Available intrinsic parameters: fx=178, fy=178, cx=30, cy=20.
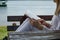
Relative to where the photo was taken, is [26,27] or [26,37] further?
[26,27]

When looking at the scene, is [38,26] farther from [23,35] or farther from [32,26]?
[23,35]

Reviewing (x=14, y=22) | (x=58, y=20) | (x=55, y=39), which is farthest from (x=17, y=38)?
(x=14, y=22)

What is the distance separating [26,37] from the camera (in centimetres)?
113

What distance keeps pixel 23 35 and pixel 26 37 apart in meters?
0.04

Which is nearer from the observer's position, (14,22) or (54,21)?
(54,21)

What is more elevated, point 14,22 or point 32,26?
point 32,26

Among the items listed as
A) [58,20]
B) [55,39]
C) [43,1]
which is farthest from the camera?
[43,1]

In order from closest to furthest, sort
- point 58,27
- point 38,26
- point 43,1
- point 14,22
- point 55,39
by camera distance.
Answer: point 55,39 → point 38,26 → point 58,27 → point 14,22 → point 43,1

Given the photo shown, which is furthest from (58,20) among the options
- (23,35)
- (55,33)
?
(23,35)

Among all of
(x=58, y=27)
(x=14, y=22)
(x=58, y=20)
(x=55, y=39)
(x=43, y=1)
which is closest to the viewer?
(x=55, y=39)

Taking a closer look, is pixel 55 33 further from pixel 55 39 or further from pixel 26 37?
pixel 26 37

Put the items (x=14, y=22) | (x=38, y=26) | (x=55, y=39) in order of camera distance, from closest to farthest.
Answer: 1. (x=55, y=39)
2. (x=38, y=26)
3. (x=14, y=22)

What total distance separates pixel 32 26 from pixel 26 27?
0.07 metres

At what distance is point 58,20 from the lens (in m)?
1.58
